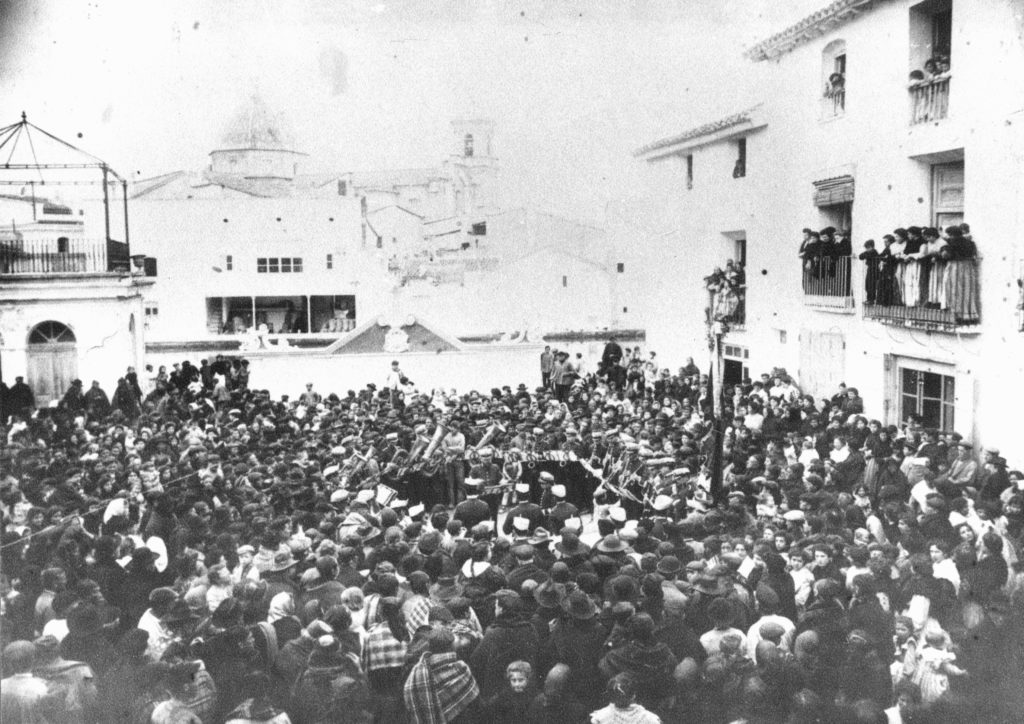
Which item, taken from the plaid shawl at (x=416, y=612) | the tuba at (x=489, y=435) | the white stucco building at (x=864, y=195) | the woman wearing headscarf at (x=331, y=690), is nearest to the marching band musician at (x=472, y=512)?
the tuba at (x=489, y=435)

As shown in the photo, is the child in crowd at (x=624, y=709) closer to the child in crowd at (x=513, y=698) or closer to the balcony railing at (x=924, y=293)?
the child in crowd at (x=513, y=698)

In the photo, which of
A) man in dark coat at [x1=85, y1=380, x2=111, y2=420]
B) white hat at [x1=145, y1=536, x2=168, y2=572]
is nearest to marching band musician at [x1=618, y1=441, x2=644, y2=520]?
white hat at [x1=145, y1=536, x2=168, y2=572]

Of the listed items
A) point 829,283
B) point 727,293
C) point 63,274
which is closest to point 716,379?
point 727,293

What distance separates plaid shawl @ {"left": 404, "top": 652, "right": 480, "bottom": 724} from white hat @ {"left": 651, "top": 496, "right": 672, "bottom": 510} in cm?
284

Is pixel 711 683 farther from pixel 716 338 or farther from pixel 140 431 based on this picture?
pixel 140 431

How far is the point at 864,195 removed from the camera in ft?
30.8

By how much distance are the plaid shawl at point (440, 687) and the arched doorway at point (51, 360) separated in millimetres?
4479

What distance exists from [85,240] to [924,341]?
25.7 feet

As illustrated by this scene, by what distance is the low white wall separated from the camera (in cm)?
921

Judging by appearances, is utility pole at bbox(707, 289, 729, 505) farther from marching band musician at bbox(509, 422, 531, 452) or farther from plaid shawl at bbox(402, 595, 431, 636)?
plaid shawl at bbox(402, 595, 431, 636)

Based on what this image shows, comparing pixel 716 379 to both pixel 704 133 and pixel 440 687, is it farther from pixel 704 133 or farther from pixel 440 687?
pixel 440 687

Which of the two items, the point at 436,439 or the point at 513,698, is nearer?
the point at 513,698

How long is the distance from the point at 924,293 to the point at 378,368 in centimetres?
516

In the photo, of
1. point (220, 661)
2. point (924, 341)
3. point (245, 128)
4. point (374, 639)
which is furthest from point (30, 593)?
point (924, 341)
